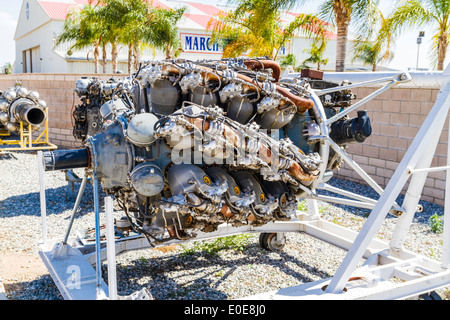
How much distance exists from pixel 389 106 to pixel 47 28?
23.8 metres

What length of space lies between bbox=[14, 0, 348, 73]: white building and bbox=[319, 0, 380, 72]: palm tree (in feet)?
40.4

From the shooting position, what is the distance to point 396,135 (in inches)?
325

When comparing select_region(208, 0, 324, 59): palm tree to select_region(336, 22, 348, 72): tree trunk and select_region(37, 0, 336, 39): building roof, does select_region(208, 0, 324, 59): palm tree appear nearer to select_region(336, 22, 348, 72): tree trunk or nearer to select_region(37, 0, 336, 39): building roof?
select_region(336, 22, 348, 72): tree trunk

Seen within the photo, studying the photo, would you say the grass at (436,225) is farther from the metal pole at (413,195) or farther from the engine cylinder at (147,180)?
the engine cylinder at (147,180)

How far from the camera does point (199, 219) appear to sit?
3318mm

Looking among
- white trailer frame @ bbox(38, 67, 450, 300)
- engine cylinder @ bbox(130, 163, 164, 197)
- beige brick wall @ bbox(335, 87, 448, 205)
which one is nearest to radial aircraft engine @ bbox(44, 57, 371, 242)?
engine cylinder @ bbox(130, 163, 164, 197)

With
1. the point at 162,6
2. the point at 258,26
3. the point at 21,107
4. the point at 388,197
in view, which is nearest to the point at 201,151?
the point at 388,197

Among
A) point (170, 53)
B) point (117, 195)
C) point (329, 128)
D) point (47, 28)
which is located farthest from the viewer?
point (47, 28)

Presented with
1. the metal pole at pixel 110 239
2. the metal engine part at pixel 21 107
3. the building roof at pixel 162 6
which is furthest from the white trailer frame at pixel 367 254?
the building roof at pixel 162 6

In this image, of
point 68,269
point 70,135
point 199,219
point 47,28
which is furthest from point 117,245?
point 47,28

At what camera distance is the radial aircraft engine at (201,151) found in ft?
10.6

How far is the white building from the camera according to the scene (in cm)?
2564
